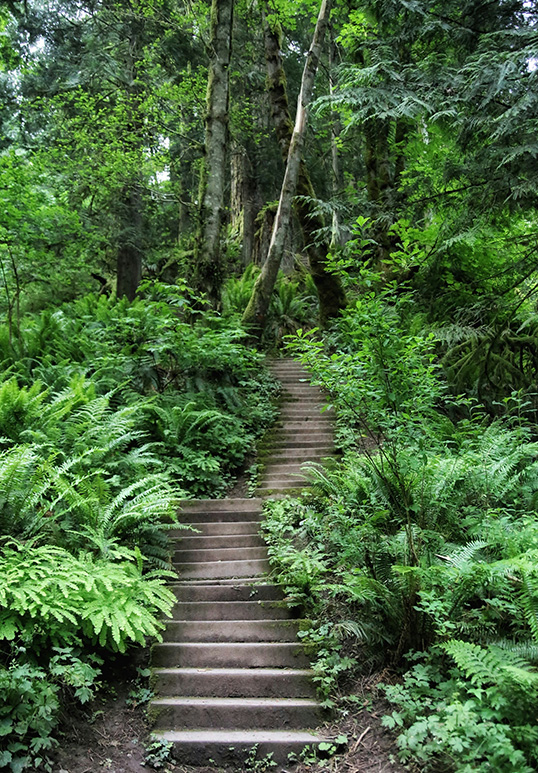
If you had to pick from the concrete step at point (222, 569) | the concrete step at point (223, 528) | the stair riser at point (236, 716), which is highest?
the concrete step at point (223, 528)

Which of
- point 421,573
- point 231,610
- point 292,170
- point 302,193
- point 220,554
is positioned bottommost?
point 231,610

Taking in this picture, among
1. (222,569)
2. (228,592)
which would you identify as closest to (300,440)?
(222,569)

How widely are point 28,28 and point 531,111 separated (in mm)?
12421

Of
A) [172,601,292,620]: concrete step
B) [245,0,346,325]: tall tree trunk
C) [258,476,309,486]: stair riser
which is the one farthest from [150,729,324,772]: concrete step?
[245,0,346,325]: tall tree trunk

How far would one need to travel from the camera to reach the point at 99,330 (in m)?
7.75

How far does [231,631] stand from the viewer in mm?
3723

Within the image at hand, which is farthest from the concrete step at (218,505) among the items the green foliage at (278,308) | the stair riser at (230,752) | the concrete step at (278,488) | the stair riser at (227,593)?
the green foliage at (278,308)

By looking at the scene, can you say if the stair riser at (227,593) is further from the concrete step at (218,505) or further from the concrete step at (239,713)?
the concrete step at (218,505)

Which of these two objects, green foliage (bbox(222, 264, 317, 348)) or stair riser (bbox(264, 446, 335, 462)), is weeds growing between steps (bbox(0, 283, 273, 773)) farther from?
green foliage (bbox(222, 264, 317, 348))

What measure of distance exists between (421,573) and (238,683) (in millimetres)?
1552

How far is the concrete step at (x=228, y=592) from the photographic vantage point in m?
4.05

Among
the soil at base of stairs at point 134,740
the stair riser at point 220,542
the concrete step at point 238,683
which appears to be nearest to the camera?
the soil at base of stairs at point 134,740

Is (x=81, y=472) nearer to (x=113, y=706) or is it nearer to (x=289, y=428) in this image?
(x=113, y=706)

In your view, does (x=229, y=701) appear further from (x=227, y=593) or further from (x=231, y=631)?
(x=227, y=593)
